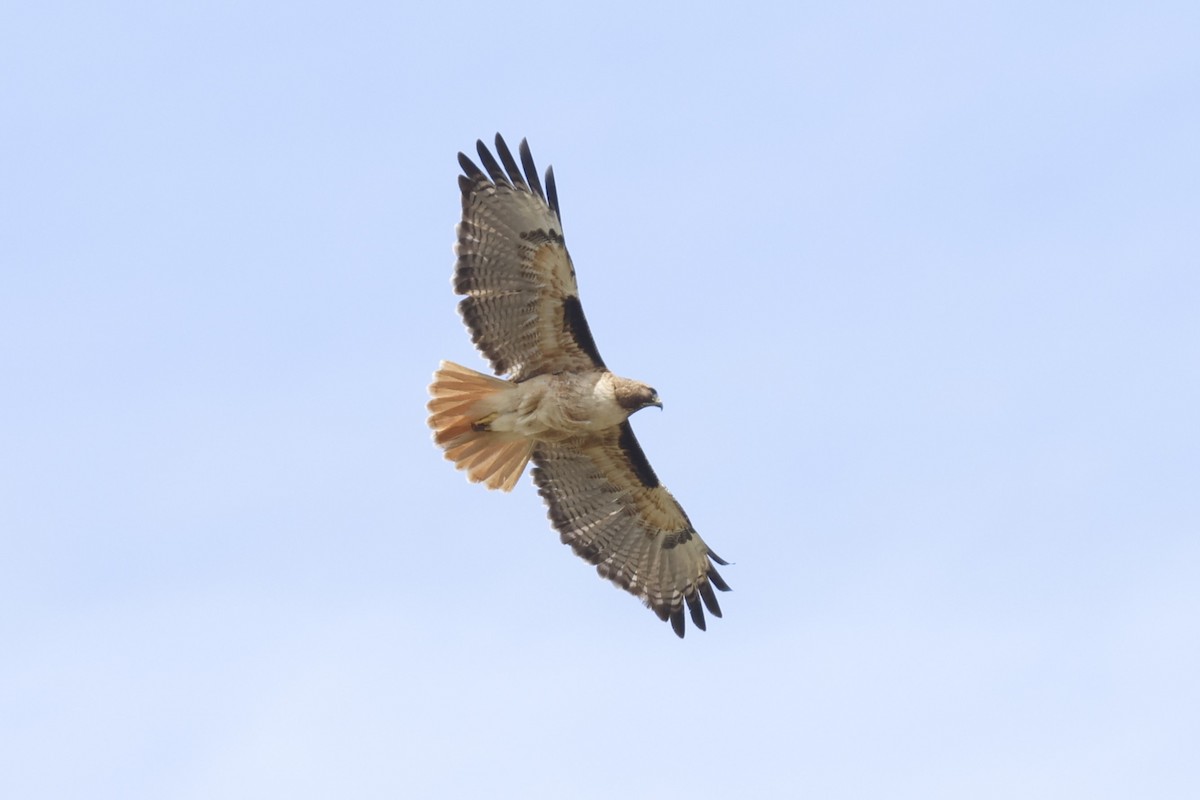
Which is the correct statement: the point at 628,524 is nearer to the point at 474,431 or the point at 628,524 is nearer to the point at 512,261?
the point at 474,431

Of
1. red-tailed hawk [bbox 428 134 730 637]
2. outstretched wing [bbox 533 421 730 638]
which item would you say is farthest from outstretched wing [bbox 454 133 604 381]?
outstretched wing [bbox 533 421 730 638]

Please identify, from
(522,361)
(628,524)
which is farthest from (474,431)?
(628,524)

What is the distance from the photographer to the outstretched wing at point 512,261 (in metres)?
13.4

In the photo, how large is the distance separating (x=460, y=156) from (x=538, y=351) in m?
1.50

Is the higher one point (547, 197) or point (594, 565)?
point (547, 197)

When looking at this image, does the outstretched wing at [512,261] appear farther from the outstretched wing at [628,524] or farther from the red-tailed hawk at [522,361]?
the outstretched wing at [628,524]

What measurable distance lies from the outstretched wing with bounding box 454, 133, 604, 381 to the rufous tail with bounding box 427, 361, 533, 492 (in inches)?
10.6

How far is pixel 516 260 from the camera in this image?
1338 centimetres

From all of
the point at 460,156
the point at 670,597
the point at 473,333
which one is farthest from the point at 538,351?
the point at 670,597

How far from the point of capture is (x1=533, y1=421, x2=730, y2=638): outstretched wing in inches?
564

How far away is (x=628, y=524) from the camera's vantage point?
48.2 feet

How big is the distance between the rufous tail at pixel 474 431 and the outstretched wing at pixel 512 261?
27cm

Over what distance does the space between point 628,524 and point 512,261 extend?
2489mm

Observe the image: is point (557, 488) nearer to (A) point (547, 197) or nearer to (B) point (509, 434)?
(B) point (509, 434)
